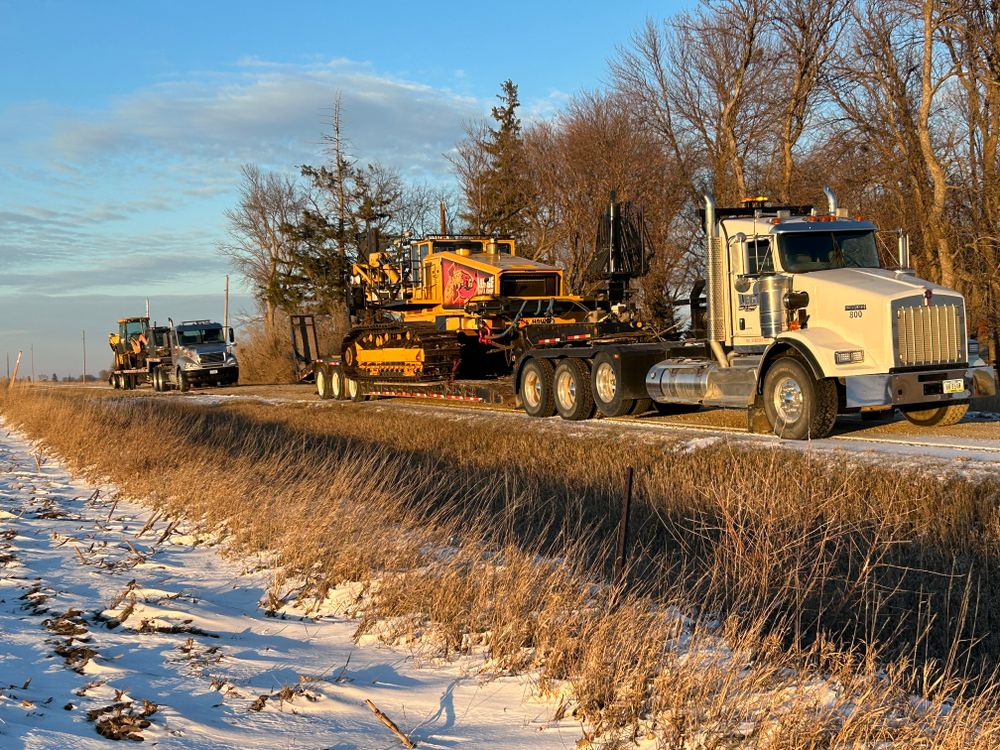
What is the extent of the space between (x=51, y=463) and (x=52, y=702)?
438 inches

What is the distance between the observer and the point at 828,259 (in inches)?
490

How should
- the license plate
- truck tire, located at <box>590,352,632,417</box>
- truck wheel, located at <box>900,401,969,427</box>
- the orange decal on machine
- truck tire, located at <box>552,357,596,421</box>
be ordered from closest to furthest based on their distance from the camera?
the license plate, truck wheel, located at <box>900,401,969,427</box>, truck tire, located at <box>590,352,632,417</box>, truck tire, located at <box>552,357,596,421</box>, the orange decal on machine

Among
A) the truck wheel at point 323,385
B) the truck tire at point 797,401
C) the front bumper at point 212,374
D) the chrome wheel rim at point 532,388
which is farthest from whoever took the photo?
the front bumper at point 212,374

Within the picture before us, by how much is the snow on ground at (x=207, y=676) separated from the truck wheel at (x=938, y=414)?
970 centimetres

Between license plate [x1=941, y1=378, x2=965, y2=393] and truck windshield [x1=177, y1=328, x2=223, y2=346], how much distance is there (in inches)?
1188

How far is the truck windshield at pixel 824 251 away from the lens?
1246 centimetres

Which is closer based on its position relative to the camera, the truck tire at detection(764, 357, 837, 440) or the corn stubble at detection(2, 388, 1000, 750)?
the corn stubble at detection(2, 388, 1000, 750)

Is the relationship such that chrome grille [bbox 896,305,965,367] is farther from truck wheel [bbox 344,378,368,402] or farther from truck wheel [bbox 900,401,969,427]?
truck wheel [bbox 344,378,368,402]

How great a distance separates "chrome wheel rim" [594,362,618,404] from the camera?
15.1 m

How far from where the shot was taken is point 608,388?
1525 centimetres

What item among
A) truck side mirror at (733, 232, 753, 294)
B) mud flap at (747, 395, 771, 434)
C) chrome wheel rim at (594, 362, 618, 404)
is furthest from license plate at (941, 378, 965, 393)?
chrome wheel rim at (594, 362, 618, 404)

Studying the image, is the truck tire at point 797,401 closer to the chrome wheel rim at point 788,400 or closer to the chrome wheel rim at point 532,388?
the chrome wheel rim at point 788,400

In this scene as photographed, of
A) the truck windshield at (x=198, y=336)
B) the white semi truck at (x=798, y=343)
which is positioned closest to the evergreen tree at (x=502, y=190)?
the truck windshield at (x=198, y=336)

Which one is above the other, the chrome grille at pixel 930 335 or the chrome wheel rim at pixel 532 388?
the chrome grille at pixel 930 335
